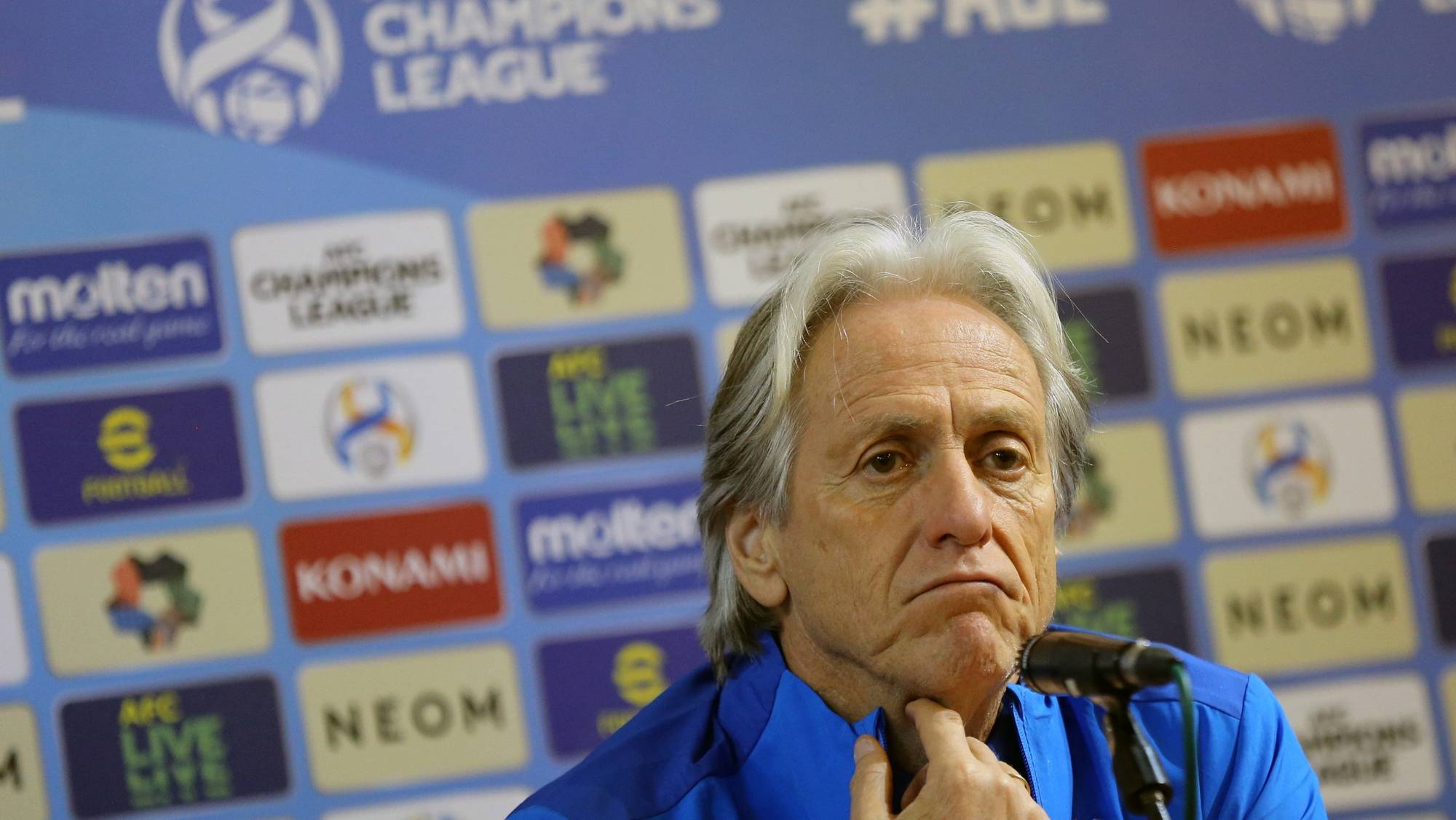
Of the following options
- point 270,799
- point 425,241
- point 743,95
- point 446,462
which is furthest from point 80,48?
point 270,799

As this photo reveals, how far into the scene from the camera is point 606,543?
2719 millimetres

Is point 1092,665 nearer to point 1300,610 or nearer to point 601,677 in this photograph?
point 601,677

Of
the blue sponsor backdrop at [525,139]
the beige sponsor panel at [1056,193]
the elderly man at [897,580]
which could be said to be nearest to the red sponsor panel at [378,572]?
the blue sponsor backdrop at [525,139]

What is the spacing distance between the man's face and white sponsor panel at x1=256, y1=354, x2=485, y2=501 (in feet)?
3.97

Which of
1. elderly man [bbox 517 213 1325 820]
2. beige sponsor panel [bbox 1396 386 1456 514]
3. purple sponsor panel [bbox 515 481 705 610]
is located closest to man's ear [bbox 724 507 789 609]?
elderly man [bbox 517 213 1325 820]

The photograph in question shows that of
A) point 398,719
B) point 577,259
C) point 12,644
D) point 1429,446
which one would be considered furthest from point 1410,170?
point 12,644

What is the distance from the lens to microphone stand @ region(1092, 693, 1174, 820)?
1.22 m

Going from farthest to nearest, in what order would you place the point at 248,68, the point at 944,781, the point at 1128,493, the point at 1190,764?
the point at 1128,493, the point at 248,68, the point at 944,781, the point at 1190,764

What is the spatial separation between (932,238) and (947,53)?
1.28m

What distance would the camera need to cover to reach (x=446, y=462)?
2.69 metres

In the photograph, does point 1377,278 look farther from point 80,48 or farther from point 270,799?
point 80,48

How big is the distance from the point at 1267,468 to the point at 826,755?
1.64 meters

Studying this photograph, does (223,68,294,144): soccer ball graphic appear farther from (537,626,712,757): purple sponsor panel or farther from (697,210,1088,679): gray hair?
(697,210,1088,679): gray hair

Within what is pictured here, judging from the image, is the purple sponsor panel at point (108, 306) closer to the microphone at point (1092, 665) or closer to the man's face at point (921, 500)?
the man's face at point (921, 500)
